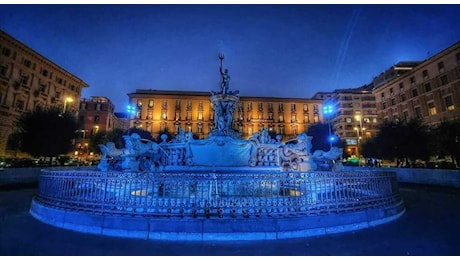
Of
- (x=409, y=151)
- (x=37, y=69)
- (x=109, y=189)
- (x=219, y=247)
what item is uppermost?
(x=37, y=69)

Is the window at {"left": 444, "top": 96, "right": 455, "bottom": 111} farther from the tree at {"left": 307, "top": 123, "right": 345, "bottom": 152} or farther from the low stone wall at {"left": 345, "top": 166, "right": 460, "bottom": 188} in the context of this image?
the low stone wall at {"left": 345, "top": 166, "right": 460, "bottom": 188}

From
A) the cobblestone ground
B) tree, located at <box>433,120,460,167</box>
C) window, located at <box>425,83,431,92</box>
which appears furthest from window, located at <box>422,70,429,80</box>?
the cobblestone ground

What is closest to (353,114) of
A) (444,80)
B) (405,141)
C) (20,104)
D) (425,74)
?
(425,74)

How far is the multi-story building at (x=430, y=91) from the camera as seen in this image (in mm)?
37906

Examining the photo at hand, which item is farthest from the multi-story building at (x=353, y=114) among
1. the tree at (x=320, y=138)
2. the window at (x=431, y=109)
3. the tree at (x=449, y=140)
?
the tree at (x=449, y=140)

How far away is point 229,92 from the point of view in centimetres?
1205

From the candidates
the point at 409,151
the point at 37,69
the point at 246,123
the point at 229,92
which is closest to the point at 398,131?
the point at 409,151

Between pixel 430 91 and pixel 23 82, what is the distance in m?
78.0

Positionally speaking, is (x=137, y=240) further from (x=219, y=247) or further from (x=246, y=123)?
(x=246, y=123)

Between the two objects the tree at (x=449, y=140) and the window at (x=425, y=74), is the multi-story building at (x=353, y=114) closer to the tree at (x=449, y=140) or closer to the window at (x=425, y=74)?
the window at (x=425, y=74)

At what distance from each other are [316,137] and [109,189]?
4742 cm

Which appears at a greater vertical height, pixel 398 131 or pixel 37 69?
pixel 37 69

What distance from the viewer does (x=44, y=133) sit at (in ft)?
75.8

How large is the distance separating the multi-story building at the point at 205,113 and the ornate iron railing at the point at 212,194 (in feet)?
195
